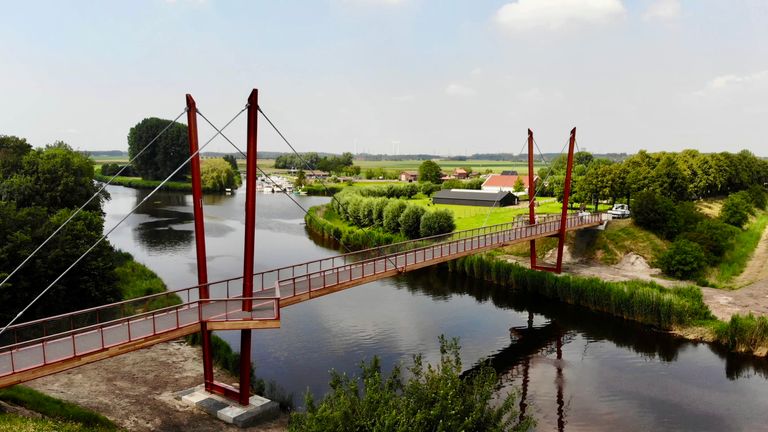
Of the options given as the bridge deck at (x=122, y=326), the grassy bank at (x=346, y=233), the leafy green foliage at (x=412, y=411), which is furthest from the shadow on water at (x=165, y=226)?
the leafy green foliage at (x=412, y=411)

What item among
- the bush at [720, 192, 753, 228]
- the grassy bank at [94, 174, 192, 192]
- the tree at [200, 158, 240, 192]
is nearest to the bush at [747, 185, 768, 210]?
the bush at [720, 192, 753, 228]

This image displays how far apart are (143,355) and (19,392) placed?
275 inches

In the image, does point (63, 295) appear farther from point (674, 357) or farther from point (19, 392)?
point (674, 357)

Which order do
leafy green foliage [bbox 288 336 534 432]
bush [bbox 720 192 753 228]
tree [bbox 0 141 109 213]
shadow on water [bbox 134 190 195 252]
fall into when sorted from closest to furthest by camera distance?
leafy green foliage [bbox 288 336 534 432] < tree [bbox 0 141 109 213] < bush [bbox 720 192 753 228] < shadow on water [bbox 134 190 195 252]

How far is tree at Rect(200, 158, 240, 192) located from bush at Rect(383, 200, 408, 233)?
76.6 meters

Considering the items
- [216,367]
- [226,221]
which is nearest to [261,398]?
[216,367]

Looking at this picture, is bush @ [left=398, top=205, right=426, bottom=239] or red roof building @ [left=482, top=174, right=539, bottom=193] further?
red roof building @ [left=482, top=174, right=539, bottom=193]

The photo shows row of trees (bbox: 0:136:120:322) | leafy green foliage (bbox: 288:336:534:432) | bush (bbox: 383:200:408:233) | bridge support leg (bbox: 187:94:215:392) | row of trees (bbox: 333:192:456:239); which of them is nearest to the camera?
leafy green foliage (bbox: 288:336:534:432)

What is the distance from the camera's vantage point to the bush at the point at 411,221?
57.5 meters

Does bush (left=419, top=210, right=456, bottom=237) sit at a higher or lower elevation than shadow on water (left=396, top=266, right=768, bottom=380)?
higher

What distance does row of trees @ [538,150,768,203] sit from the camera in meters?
57.2

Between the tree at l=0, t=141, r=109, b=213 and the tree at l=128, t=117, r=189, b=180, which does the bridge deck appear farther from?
the tree at l=128, t=117, r=189, b=180

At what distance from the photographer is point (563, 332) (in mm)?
33219

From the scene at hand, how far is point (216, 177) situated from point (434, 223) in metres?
84.4
